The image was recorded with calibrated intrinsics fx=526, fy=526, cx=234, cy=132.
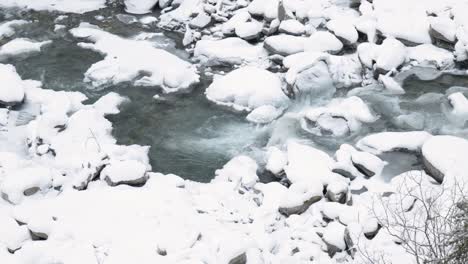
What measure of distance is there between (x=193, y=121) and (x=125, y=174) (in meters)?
2.55

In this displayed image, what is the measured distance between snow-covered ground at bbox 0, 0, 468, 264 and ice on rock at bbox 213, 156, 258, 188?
0.03 m

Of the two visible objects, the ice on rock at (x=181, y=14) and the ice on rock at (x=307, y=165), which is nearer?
the ice on rock at (x=307, y=165)

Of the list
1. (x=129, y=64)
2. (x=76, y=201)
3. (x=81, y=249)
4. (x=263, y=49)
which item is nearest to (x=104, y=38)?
(x=129, y=64)

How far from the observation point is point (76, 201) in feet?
25.4

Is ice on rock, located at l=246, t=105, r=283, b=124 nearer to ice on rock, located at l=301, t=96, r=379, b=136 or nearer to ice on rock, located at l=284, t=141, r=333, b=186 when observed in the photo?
ice on rock, located at l=301, t=96, r=379, b=136

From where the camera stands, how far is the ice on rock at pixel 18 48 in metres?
12.6

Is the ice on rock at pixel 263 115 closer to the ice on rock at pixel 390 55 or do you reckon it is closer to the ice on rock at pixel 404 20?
the ice on rock at pixel 390 55

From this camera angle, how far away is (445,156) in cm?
825

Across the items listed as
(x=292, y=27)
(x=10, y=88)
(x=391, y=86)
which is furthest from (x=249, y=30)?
(x=10, y=88)

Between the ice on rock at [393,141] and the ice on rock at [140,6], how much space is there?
8133 millimetres

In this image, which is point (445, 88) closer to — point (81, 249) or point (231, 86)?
point (231, 86)

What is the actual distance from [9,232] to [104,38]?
729 centimetres

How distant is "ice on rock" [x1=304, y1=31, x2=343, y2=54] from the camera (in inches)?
468

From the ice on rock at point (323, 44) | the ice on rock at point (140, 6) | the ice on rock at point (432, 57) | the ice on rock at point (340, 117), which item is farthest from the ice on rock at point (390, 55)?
the ice on rock at point (140, 6)
